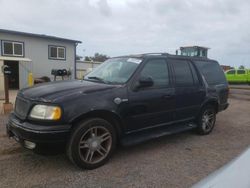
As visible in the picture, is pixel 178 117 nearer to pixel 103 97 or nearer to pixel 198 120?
→ pixel 198 120

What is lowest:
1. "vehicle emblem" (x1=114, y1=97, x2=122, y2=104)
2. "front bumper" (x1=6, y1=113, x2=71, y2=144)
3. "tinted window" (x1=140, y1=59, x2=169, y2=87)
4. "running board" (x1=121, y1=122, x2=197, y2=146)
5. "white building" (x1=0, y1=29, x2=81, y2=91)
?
"running board" (x1=121, y1=122, x2=197, y2=146)

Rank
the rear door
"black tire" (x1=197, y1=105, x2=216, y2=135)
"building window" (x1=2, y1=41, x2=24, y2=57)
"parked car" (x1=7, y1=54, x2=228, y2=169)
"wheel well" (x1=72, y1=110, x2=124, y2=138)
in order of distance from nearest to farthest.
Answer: "parked car" (x1=7, y1=54, x2=228, y2=169) → "wheel well" (x1=72, y1=110, x2=124, y2=138) → the rear door → "black tire" (x1=197, y1=105, x2=216, y2=135) → "building window" (x1=2, y1=41, x2=24, y2=57)

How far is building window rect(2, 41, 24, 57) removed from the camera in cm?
1691

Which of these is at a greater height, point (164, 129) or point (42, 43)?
point (42, 43)

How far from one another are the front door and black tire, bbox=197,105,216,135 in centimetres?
115

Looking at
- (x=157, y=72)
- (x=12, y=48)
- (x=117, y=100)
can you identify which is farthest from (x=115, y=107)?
(x=12, y=48)

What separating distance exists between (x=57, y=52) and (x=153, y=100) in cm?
1674

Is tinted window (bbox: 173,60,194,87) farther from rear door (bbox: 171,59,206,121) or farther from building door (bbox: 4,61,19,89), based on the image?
building door (bbox: 4,61,19,89)

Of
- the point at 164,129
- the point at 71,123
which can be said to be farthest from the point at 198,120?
the point at 71,123

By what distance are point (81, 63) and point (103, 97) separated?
21.8 meters

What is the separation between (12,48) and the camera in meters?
17.3

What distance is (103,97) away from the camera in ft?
12.4

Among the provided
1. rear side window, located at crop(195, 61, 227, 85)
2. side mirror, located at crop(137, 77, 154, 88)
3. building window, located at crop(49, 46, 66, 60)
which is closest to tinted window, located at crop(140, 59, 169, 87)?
side mirror, located at crop(137, 77, 154, 88)

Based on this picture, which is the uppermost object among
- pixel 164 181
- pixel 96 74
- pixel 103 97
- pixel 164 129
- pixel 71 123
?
pixel 96 74
